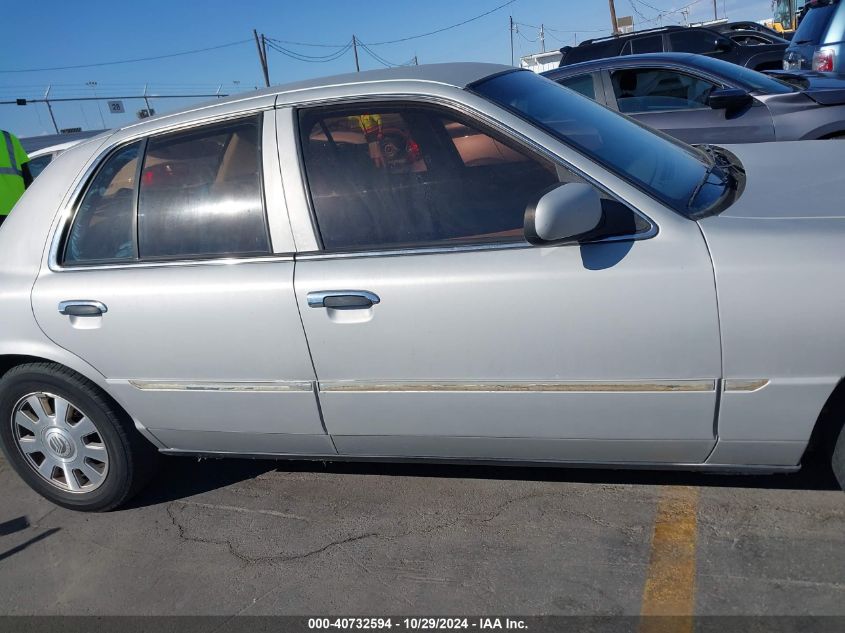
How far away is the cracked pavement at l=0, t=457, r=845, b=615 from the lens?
2533mm

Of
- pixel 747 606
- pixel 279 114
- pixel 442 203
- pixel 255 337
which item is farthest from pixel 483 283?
pixel 747 606

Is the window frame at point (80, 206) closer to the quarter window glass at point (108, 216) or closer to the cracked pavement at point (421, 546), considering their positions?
the quarter window glass at point (108, 216)

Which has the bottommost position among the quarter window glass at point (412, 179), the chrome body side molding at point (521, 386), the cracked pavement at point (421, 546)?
the cracked pavement at point (421, 546)

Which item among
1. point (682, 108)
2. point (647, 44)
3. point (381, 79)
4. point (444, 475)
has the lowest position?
point (444, 475)

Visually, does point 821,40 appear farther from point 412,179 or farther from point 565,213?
point 565,213

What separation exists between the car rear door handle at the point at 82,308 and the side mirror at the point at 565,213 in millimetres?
1789

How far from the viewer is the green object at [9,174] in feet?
19.9

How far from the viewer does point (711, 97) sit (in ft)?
18.3

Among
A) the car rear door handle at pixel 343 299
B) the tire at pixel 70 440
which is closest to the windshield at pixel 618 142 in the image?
the car rear door handle at pixel 343 299

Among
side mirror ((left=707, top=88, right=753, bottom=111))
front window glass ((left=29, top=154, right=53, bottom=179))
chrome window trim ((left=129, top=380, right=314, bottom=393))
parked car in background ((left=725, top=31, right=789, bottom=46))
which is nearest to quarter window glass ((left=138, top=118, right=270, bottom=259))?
chrome window trim ((left=129, top=380, right=314, bottom=393))

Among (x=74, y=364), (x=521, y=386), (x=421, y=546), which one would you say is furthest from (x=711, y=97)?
(x=74, y=364)

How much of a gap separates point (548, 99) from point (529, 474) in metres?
1.60

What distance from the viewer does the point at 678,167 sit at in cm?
293

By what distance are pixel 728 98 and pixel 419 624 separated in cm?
461
